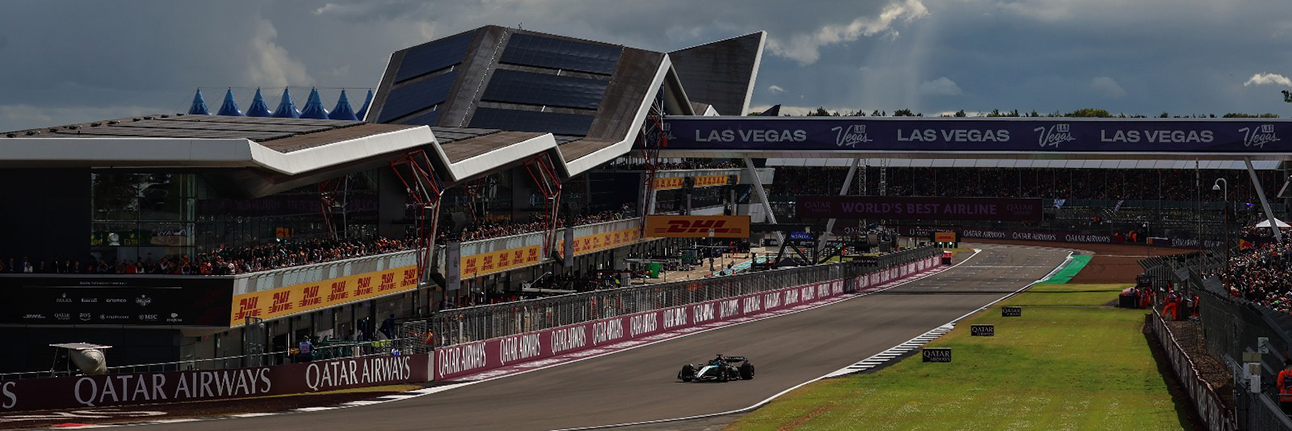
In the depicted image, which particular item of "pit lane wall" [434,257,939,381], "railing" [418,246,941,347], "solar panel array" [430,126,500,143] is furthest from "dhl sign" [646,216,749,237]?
"solar panel array" [430,126,500,143]

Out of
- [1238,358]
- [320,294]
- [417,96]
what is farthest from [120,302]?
[417,96]

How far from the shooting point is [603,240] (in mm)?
84500

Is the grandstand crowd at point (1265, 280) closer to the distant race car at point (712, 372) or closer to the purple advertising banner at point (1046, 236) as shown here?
the distant race car at point (712, 372)

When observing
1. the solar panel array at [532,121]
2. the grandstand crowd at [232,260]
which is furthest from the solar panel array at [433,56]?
the grandstand crowd at [232,260]

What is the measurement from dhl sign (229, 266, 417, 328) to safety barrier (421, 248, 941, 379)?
4818mm

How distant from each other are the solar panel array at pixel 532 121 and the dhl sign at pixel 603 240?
23.3 ft

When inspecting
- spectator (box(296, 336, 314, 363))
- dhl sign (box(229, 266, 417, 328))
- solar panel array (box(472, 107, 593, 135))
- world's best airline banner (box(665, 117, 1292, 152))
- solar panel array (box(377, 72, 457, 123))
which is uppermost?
solar panel array (box(377, 72, 457, 123))

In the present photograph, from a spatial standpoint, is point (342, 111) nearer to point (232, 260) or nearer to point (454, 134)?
point (454, 134)

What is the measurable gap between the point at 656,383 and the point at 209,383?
528 inches

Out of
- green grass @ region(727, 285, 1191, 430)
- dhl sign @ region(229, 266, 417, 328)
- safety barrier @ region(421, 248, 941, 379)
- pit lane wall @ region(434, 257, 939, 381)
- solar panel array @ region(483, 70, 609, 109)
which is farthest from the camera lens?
solar panel array @ region(483, 70, 609, 109)

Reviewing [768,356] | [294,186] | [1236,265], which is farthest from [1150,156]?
[294,186]

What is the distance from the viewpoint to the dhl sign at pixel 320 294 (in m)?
43.6

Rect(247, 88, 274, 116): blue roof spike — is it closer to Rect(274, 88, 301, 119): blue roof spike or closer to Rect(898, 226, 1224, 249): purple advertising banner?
Rect(274, 88, 301, 119): blue roof spike

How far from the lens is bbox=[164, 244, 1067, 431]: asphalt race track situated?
3491 centimetres
